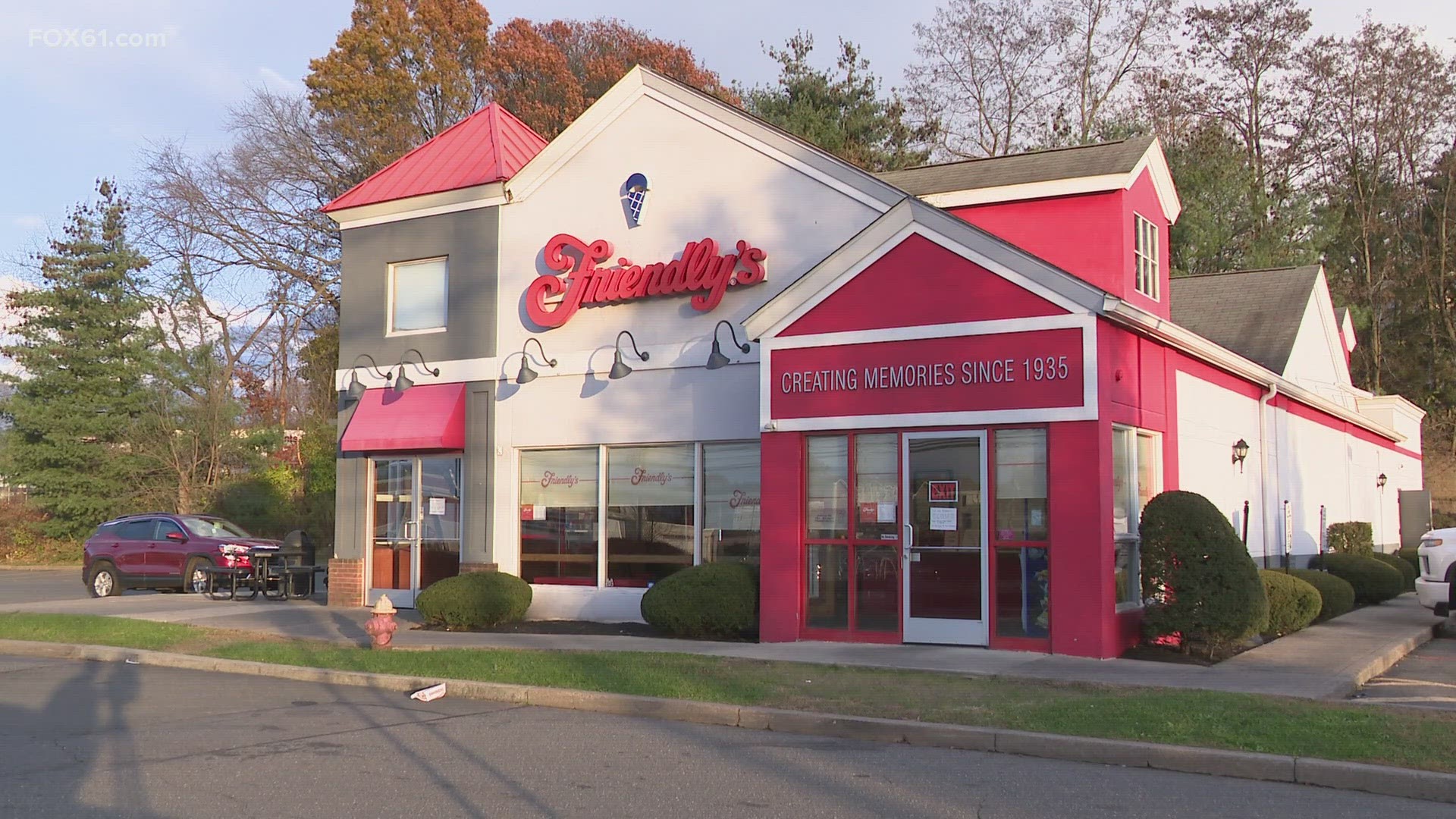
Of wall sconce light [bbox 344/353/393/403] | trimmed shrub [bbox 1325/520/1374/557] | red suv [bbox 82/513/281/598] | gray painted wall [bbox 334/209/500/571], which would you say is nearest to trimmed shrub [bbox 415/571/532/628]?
gray painted wall [bbox 334/209/500/571]

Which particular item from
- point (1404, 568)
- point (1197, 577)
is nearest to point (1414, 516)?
point (1404, 568)

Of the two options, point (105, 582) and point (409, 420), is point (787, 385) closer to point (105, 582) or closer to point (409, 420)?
point (409, 420)

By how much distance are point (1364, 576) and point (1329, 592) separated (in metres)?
4.11

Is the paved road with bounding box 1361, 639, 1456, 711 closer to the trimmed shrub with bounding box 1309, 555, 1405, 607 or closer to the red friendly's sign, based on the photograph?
the trimmed shrub with bounding box 1309, 555, 1405, 607

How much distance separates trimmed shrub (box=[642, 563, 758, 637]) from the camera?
15.5 meters

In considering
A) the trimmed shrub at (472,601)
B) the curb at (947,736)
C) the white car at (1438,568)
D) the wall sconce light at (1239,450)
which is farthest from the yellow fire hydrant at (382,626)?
the white car at (1438,568)

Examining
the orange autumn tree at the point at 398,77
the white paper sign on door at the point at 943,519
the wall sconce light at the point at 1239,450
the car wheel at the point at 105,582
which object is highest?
the orange autumn tree at the point at 398,77

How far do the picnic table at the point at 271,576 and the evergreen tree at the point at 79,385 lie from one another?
60.8ft

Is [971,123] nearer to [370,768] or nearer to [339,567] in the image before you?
[339,567]

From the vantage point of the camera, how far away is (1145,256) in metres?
18.3

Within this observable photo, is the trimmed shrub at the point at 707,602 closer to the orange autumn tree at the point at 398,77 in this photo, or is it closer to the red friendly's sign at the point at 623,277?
the red friendly's sign at the point at 623,277

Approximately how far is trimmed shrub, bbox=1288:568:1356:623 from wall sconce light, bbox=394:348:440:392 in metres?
→ 13.7

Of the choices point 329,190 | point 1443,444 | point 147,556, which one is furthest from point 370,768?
point 1443,444

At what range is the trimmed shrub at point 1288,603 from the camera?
15.7 m
